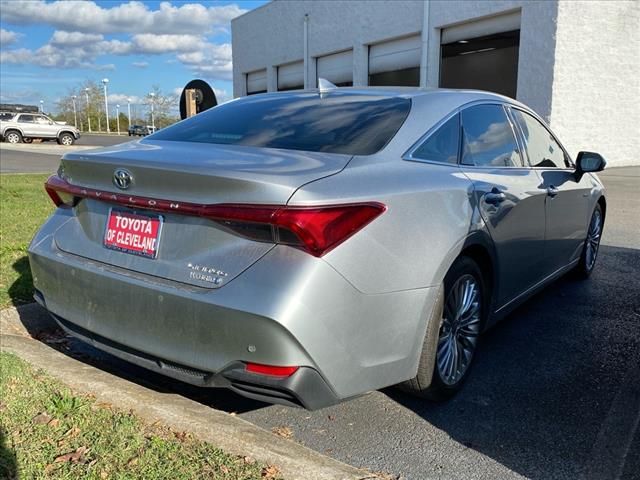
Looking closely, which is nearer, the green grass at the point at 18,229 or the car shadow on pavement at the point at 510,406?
the car shadow on pavement at the point at 510,406

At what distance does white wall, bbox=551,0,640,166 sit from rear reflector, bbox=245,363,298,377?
15.7 m

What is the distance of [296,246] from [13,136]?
38176mm

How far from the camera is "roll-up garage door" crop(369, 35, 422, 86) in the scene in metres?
20.7

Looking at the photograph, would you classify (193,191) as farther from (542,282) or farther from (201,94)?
(201,94)

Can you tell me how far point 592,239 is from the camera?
536 centimetres

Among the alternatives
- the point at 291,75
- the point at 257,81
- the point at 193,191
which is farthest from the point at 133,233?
the point at 257,81

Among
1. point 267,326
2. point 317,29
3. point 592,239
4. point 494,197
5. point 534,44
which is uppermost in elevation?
point 317,29

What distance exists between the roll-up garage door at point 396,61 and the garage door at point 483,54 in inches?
39.4

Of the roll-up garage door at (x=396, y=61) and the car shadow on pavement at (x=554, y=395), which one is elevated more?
the roll-up garage door at (x=396, y=61)

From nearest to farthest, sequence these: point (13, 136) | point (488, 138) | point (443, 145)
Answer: point (443, 145) < point (488, 138) < point (13, 136)

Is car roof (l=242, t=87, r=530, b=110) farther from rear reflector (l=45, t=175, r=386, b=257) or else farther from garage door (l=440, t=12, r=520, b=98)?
garage door (l=440, t=12, r=520, b=98)

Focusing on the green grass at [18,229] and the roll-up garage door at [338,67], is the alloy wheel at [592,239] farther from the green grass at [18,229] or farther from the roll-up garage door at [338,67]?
the roll-up garage door at [338,67]

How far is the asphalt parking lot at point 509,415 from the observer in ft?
8.20

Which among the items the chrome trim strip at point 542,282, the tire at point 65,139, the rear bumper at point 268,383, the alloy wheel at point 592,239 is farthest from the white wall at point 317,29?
the rear bumper at point 268,383
